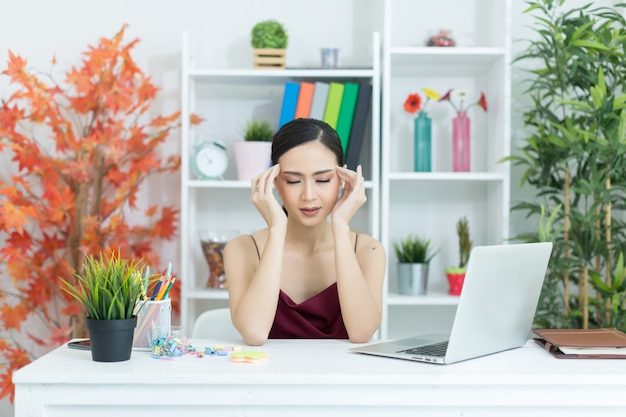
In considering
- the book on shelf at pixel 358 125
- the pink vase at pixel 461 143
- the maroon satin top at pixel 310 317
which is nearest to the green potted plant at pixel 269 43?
the book on shelf at pixel 358 125

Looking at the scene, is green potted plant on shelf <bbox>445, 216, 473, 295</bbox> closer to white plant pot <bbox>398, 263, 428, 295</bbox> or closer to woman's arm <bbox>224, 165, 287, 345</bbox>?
white plant pot <bbox>398, 263, 428, 295</bbox>

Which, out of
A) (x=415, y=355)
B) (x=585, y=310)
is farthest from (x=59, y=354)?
(x=585, y=310)

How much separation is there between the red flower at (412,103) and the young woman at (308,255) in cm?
111

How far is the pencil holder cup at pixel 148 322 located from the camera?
1684 mm

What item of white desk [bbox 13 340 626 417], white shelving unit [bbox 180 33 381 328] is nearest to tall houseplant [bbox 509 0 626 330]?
white shelving unit [bbox 180 33 381 328]

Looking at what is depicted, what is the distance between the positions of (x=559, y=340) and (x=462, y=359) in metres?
0.27

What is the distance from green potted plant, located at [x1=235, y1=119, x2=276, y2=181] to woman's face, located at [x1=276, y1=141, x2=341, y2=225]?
1.02 metres

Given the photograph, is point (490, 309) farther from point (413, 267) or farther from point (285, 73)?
point (285, 73)

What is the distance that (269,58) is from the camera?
3.16 m

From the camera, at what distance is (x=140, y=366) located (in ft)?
4.90

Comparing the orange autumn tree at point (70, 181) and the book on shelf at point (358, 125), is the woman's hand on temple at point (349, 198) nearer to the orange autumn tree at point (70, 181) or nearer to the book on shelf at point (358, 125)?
the book on shelf at point (358, 125)

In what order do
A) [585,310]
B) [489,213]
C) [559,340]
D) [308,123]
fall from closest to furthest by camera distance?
[559,340] → [308,123] → [585,310] → [489,213]

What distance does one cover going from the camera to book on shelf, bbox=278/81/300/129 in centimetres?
312

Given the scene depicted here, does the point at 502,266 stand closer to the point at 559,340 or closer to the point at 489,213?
the point at 559,340
